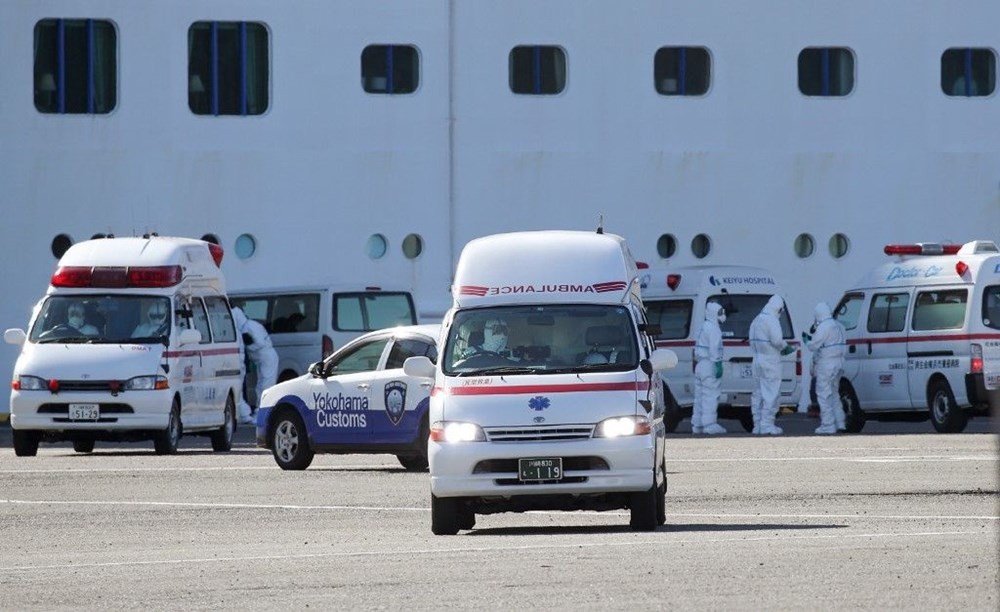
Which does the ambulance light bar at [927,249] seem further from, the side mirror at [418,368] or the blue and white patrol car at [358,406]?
the side mirror at [418,368]

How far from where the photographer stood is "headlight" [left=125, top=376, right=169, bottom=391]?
23.6 meters

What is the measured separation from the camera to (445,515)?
47.7ft

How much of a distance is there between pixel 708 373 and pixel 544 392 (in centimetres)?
1400

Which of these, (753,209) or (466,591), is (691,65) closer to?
(753,209)

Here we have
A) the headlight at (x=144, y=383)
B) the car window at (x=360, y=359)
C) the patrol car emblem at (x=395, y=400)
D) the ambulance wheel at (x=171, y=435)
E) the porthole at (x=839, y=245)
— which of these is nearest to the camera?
the patrol car emblem at (x=395, y=400)

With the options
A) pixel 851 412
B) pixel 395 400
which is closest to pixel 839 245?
pixel 851 412

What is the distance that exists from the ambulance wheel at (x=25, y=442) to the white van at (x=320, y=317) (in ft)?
21.8

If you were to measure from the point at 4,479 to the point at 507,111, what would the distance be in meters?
14.5

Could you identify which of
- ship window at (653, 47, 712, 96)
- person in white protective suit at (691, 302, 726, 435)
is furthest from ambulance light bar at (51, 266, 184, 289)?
ship window at (653, 47, 712, 96)

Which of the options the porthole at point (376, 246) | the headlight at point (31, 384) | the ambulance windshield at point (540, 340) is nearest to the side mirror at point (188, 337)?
the headlight at point (31, 384)

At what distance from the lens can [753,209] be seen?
34.4 m

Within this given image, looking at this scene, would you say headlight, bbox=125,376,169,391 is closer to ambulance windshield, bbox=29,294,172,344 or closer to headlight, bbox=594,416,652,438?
ambulance windshield, bbox=29,294,172,344

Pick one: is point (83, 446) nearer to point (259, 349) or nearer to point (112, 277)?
point (112, 277)

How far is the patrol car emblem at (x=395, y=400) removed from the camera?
2078cm
